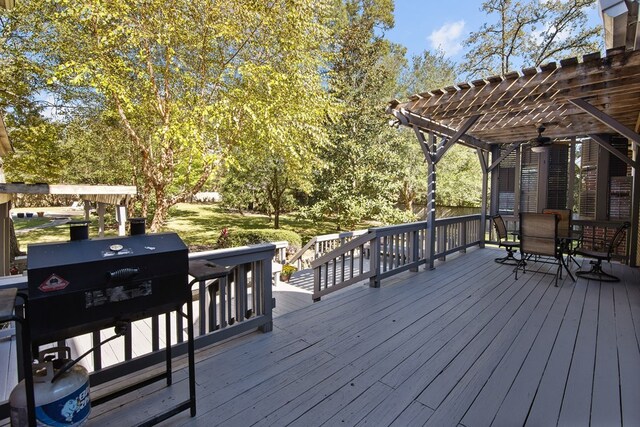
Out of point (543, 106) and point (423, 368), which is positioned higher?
point (543, 106)

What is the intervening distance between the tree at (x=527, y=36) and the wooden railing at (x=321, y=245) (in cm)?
1143

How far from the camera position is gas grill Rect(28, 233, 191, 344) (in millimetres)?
1350

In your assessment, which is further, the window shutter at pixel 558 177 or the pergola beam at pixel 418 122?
the window shutter at pixel 558 177

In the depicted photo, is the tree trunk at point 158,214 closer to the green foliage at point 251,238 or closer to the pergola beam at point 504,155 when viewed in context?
the green foliage at point 251,238

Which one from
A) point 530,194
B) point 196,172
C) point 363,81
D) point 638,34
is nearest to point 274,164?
point 196,172

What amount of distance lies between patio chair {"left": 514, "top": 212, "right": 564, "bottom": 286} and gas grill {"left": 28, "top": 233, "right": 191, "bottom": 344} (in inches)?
203

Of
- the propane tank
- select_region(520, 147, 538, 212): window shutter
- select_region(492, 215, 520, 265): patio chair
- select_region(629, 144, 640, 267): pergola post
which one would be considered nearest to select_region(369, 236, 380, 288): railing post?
select_region(492, 215, 520, 265): patio chair

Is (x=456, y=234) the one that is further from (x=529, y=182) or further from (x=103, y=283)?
(x=103, y=283)

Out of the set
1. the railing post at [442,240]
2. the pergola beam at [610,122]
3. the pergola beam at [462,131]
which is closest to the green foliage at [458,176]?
the railing post at [442,240]

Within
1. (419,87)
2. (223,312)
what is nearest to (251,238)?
(223,312)

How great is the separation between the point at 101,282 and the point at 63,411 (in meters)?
0.57

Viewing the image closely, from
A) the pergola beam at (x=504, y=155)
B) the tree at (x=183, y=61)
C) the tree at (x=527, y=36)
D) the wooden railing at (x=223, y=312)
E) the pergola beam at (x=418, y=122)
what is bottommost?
the wooden railing at (x=223, y=312)

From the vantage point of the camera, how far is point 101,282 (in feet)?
4.90

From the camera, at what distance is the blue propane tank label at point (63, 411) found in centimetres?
134
